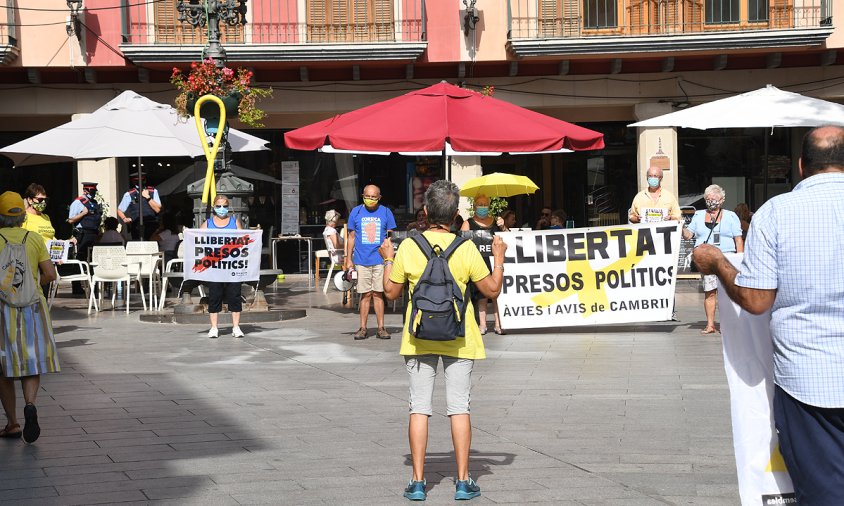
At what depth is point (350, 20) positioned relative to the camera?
74.5 feet

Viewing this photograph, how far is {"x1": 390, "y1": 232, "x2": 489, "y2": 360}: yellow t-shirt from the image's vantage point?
6.26 m

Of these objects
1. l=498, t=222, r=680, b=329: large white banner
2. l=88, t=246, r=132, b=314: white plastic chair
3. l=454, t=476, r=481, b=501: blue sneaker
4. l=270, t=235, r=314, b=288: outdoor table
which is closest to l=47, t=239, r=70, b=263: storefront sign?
l=88, t=246, r=132, b=314: white plastic chair

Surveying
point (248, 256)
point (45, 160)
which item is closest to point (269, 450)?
point (248, 256)

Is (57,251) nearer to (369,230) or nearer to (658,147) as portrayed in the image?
(369,230)

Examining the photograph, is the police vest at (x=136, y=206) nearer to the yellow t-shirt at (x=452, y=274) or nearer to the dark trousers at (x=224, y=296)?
the dark trousers at (x=224, y=296)

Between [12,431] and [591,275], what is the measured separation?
7432mm

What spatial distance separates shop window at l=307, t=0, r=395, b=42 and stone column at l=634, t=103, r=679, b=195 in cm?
507

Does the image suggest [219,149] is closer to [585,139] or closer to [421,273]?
[585,139]

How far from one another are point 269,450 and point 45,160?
632 inches

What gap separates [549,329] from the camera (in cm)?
1424

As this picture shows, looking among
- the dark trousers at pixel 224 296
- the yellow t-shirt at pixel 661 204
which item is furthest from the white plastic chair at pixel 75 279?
the yellow t-shirt at pixel 661 204

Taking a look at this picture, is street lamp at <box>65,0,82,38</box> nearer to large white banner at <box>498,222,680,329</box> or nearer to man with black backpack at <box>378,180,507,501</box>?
large white banner at <box>498,222,680,329</box>

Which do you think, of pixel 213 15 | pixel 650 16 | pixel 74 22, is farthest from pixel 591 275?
pixel 74 22

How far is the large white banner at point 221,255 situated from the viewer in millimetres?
13508
